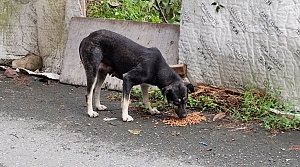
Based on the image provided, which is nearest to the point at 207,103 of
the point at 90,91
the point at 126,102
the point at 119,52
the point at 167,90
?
the point at 167,90

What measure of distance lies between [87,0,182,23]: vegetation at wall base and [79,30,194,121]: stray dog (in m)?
2.94

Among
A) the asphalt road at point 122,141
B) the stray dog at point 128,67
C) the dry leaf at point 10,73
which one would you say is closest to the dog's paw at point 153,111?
the asphalt road at point 122,141

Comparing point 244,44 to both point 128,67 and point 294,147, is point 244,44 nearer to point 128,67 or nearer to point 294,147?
point 128,67

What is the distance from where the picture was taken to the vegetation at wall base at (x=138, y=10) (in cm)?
936

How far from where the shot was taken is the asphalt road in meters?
4.80

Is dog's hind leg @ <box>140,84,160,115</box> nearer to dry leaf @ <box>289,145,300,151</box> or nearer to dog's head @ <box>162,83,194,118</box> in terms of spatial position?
dog's head @ <box>162,83,194,118</box>

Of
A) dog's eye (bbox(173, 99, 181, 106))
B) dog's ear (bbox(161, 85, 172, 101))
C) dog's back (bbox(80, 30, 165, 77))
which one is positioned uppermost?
dog's back (bbox(80, 30, 165, 77))

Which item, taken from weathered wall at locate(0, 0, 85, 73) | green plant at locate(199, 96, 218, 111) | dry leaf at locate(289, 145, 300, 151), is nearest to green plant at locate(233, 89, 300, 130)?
green plant at locate(199, 96, 218, 111)

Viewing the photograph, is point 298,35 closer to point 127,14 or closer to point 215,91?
point 215,91

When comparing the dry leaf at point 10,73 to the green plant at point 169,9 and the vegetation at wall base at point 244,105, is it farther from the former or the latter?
the green plant at point 169,9

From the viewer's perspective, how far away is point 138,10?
9.51m

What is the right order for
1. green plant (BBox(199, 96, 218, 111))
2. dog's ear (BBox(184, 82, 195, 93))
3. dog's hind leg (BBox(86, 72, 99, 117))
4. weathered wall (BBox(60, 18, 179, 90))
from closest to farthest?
1. dog's ear (BBox(184, 82, 195, 93))
2. dog's hind leg (BBox(86, 72, 99, 117))
3. green plant (BBox(199, 96, 218, 111))
4. weathered wall (BBox(60, 18, 179, 90))

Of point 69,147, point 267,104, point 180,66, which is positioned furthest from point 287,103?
point 69,147

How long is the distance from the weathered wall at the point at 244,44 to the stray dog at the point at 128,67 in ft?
3.51
